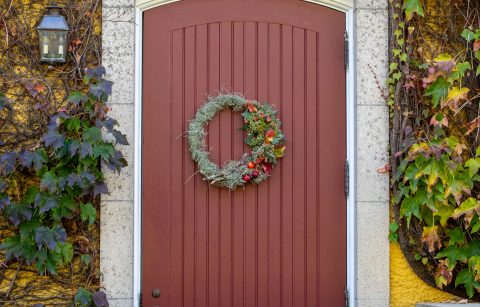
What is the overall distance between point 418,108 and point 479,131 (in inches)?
16.9

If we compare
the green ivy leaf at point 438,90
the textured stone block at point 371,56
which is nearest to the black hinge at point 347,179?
the textured stone block at point 371,56

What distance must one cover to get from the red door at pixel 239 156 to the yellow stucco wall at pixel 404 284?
1.13 ft

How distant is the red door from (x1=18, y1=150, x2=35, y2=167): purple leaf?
2.48 ft

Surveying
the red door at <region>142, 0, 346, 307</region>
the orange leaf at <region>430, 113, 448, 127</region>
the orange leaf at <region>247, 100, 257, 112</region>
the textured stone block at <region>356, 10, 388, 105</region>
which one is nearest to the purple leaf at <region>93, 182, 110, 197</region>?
the red door at <region>142, 0, 346, 307</region>

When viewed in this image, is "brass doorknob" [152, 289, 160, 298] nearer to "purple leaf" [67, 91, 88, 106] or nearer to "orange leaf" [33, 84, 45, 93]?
"purple leaf" [67, 91, 88, 106]

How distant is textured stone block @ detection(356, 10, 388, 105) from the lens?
5.44 m

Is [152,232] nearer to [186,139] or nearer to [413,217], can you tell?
[186,139]

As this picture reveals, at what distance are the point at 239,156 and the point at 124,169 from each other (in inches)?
29.9

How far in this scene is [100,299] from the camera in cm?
512

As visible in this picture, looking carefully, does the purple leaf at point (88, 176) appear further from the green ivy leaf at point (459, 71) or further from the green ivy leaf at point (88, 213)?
the green ivy leaf at point (459, 71)

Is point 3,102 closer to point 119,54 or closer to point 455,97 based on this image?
point 119,54

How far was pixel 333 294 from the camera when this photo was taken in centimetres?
546

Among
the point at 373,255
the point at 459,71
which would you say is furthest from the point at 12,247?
the point at 459,71

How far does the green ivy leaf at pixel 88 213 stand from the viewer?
16.9 ft
